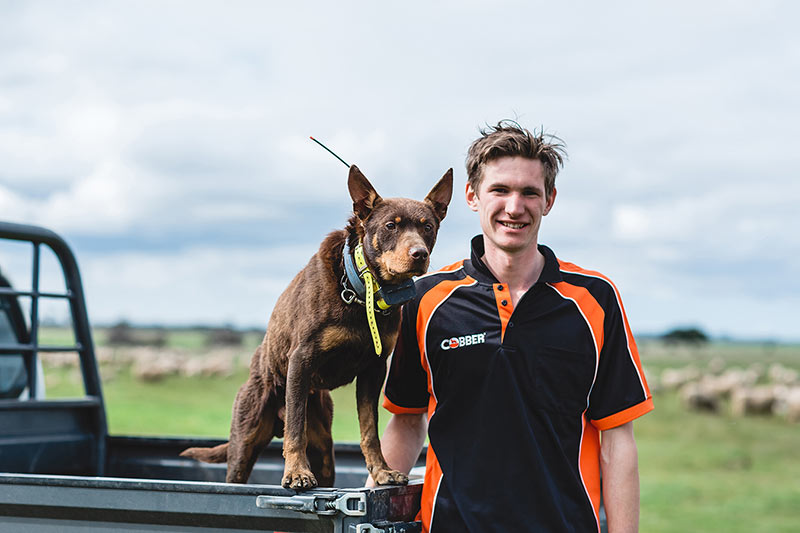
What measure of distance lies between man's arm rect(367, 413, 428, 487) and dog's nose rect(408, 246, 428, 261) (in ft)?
2.67

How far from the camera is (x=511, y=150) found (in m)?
3.11

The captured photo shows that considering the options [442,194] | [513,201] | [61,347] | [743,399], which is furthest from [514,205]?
[743,399]

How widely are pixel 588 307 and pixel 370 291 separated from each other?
30.5 inches

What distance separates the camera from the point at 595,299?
10.4ft

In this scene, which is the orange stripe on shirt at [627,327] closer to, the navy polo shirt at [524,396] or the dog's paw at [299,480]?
the navy polo shirt at [524,396]

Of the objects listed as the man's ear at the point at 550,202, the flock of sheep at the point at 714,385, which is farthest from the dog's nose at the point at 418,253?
the flock of sheep at the point at 714,385

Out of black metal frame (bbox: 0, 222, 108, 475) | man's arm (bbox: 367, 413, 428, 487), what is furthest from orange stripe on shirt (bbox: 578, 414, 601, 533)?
black metal frame (bbox: 0, 222, 108, 475)

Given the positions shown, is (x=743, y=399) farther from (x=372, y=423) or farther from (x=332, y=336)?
(x=332, y=336)

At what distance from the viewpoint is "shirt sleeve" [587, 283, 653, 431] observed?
310 centimetres

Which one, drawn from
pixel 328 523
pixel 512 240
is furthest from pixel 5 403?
pixel 512 240

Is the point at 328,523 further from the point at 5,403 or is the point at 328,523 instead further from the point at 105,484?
the point at 5,403

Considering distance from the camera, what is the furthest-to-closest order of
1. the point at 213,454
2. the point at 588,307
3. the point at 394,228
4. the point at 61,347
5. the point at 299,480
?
the point at 61,347, the point at 213,454, the point at 588,307, the point at 394,228, the point at 299,480

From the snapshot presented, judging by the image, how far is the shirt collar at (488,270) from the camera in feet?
10.5

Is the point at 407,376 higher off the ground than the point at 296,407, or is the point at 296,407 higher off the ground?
the point at 407,376
